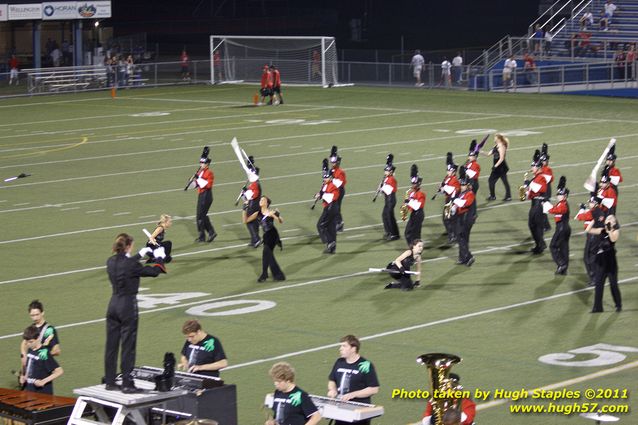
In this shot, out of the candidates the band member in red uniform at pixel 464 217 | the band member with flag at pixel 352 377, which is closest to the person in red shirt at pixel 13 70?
the band member in red uniform at pixel 464 217

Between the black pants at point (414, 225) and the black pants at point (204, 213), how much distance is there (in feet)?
10.8

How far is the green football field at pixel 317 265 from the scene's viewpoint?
45.0 ft

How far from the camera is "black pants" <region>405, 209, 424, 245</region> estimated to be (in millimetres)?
19859

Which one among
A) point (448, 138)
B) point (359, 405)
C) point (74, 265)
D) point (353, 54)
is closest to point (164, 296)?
point (74, 265)

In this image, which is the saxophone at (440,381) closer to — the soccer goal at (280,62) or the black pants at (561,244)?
the black pants at (561,244)

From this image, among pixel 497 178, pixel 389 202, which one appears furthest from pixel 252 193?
pixel 497 178

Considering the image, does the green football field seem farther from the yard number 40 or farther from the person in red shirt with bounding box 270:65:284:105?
the person in red shirt with bounding box 270:65:284:105

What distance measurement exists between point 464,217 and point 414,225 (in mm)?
1028

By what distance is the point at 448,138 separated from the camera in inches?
1320

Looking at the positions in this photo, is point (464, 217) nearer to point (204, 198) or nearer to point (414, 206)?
point (414, 206)

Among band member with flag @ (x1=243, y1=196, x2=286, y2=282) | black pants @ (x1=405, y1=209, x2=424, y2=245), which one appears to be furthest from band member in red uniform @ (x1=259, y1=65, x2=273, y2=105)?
band member with flag @ (x1=243, y1=196, x2=286, y2=282)

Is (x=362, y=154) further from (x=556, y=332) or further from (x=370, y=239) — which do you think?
(x=556, y=332)

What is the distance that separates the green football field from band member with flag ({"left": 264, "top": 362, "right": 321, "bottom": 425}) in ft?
7.37

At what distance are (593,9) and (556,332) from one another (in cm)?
3974
